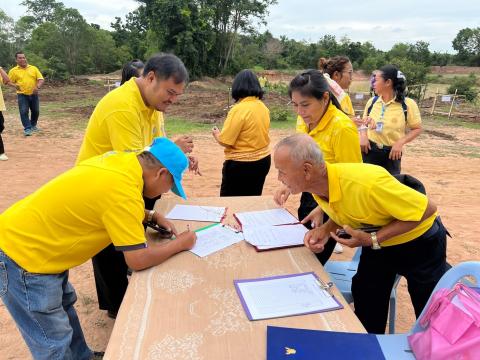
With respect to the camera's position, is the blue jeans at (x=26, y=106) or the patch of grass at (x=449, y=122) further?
the patch of grass at (x=449, y=122)

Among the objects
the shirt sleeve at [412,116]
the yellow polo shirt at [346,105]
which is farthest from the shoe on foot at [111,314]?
the shirt sleeve at [412,116]

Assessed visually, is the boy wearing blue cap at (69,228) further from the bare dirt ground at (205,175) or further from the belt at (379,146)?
the belt at (379,146)

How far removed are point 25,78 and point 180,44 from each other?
1595cm

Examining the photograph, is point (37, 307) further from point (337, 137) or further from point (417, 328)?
point (337, 137)

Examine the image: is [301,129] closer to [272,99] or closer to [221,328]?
[221,328]

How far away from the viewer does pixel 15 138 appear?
8.45 m

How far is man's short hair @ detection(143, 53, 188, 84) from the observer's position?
214 centimetres

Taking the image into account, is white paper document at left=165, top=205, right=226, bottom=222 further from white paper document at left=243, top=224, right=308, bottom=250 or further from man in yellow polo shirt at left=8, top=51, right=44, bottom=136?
man in yellow polo shirt at left=8, top=51, right=44, bottom=136

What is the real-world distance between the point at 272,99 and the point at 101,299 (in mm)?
14926

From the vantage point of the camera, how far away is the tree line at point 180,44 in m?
22.7

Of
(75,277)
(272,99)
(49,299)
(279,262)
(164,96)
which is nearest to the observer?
(49,299)

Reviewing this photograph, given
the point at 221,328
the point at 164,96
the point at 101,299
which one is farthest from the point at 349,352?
the point at 101,299

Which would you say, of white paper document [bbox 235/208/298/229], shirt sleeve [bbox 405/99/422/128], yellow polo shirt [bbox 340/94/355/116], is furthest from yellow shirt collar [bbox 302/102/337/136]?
shirt sleeve [bbox 405/99/422/128]


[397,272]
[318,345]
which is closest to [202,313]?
[318,345]
